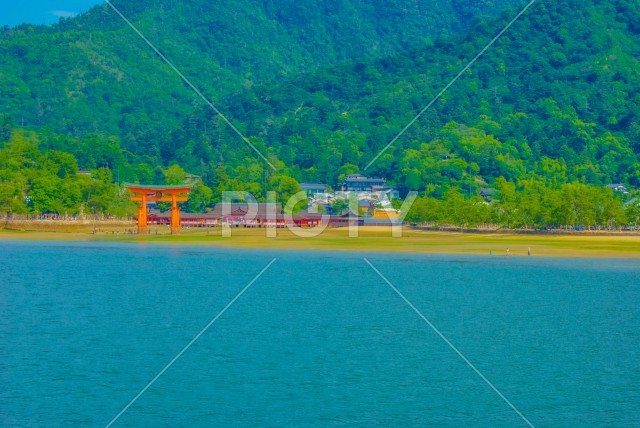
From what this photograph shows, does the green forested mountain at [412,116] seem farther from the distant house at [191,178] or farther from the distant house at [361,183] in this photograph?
the distant house at [191,178]

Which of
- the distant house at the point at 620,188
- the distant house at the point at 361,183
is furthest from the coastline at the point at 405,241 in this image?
the distant house at the point at 361,183

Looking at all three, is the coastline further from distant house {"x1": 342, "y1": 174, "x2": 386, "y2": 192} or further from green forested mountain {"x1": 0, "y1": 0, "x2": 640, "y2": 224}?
distant house {"x1": 342, "y1": 174, "x2": 386, "y2": 192}

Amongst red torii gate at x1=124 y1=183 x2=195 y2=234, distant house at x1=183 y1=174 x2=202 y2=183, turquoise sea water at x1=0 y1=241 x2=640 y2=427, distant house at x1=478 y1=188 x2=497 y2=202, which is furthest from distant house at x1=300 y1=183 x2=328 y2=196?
turquoise sea water at x1=0 y1=241 x2=640 y2=427

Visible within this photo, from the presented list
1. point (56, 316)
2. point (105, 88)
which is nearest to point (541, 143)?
point (105, 88)

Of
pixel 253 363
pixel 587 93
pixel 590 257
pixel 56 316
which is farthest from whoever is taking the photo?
pixel 587 93

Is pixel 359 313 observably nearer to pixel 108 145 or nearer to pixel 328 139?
pixel 108 145

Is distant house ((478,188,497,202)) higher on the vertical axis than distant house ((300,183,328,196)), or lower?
lower

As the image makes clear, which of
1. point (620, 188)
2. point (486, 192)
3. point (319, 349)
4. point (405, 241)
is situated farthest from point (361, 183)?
point (319, 349)

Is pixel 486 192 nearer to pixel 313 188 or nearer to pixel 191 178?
pixel 313 188
